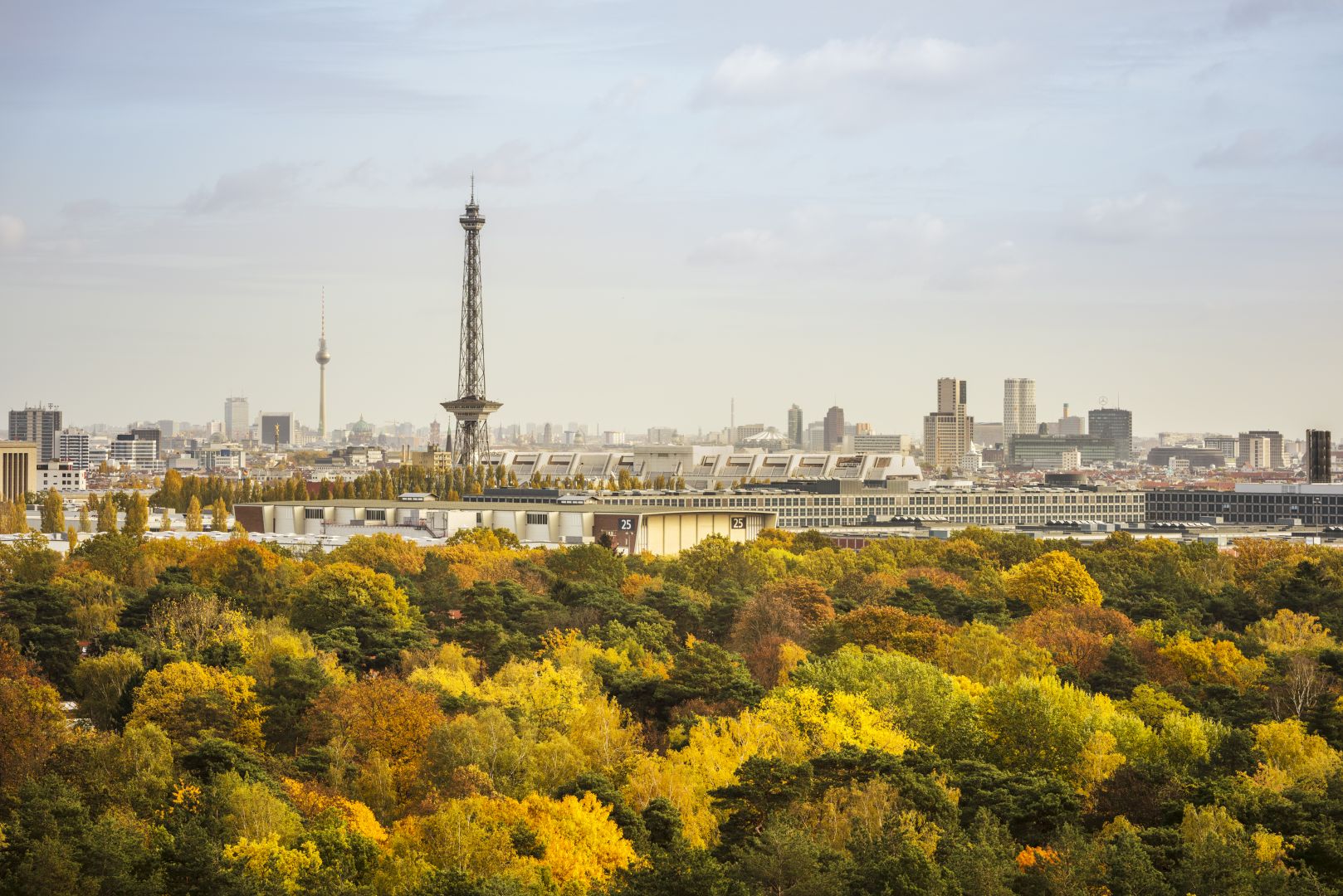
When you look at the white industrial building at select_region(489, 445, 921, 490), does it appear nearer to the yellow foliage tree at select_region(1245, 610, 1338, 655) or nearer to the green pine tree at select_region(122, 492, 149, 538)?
the green pine tree at select_region(122, 492, 149, 538)

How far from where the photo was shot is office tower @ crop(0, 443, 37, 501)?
12119 cm

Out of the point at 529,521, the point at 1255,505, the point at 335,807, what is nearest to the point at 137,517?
the point at 529,521

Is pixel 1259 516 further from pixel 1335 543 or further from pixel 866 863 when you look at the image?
pixel 866 863

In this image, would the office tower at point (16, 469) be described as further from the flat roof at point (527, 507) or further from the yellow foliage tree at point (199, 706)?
the yellow foliage tree at point (199, 706)

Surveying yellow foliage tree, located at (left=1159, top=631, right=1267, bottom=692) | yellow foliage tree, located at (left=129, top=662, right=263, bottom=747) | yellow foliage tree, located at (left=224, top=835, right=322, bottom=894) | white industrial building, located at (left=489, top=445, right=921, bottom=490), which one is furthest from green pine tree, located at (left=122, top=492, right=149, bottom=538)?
yellow foliage tree, located at (left=224, top=835, right=322, bottom=894)

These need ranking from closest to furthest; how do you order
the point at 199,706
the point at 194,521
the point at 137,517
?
the point at 199,706 → the point at 137,517 → the point at 194,521

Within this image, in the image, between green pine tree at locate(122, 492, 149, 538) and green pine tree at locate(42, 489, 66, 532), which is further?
green pine tree at locate(42, 489, 66, 532)

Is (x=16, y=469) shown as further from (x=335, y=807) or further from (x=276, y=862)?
(x=276, y=862)

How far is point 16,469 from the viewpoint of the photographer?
406ft

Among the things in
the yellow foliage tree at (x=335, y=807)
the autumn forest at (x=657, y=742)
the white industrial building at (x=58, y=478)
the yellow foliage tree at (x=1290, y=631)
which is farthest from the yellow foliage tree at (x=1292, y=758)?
the white industrial building at (x=58, y=478)

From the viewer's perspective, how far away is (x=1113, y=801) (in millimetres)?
26234

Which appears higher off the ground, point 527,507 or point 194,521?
point 527,507

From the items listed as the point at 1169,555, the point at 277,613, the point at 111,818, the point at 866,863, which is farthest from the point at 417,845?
the point at 1169,555

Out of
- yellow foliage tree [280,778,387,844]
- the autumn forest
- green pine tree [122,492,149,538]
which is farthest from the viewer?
green pine tree [122,492,149,538]
